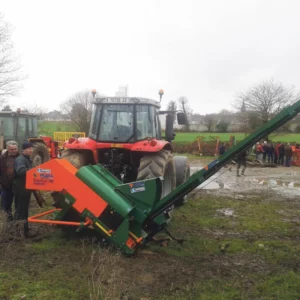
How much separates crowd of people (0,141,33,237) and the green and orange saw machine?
450mm

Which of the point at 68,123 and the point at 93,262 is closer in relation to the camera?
the point at 93,262

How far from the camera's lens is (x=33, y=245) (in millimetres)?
5094

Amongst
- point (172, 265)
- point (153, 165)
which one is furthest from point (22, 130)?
point (172, 265)

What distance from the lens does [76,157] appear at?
248 inches

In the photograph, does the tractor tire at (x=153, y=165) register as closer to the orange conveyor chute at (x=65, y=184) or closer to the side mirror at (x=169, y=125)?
the orange conveyor chute at (x=65, y=184)

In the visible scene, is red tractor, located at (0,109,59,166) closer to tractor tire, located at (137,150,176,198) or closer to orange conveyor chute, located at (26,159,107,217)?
tractor tire, located at (137,150,176,198)

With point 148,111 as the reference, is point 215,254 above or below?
below

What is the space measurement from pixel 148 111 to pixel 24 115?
6.97 metres

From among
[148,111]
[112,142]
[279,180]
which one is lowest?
[279,180]

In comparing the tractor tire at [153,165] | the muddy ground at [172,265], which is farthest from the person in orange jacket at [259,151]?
the tractor tire at [153,165]

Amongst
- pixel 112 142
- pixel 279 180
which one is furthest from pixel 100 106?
pixel 279 180

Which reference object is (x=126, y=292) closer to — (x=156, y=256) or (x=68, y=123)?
(x=156, y=256)

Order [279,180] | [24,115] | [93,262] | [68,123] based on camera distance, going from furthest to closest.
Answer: [68,123], [279,180], [24,115], [93,262]

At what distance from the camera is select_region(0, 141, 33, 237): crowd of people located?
5406 millimetres
